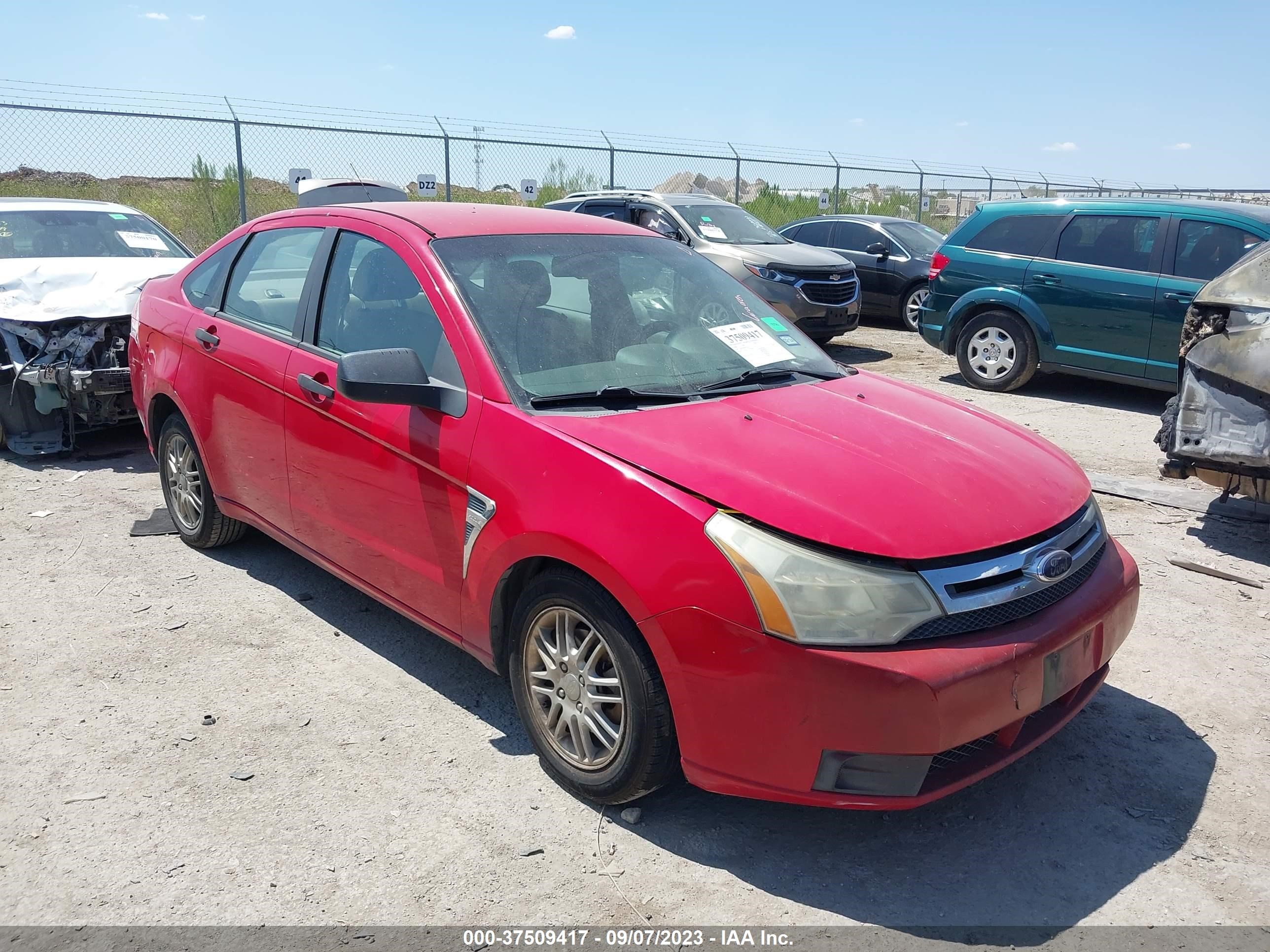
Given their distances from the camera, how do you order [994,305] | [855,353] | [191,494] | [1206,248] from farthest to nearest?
1. [855,353]
2. [994,305]
3. [1206,248]
4. [191,494]

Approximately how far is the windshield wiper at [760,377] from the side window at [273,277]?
5.99 ft

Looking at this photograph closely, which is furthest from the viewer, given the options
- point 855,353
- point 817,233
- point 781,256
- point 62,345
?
point 817,233

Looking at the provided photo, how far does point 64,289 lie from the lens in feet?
22.7

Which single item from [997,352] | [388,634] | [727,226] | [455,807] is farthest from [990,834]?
[727,226]

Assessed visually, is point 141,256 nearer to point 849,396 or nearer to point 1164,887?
point 849,396

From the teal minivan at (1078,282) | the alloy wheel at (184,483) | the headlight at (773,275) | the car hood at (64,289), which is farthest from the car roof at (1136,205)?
the alloy wheel at (184,483)

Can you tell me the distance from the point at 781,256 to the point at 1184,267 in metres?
4.37

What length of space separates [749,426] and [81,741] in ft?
8.33

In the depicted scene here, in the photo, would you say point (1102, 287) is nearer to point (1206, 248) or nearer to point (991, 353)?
point (1206, 248)

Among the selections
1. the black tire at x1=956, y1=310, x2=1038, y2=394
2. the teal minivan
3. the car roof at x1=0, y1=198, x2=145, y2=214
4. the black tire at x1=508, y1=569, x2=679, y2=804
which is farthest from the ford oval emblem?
the car roof at x1=0, y1=198, x2=145, y2=214

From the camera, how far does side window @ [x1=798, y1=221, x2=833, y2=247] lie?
14.2 m

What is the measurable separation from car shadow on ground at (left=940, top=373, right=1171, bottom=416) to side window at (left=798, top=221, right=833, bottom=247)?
4161mm

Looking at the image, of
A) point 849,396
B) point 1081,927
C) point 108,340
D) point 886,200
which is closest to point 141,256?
point 108,340

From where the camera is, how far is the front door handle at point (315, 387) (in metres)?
3.76
